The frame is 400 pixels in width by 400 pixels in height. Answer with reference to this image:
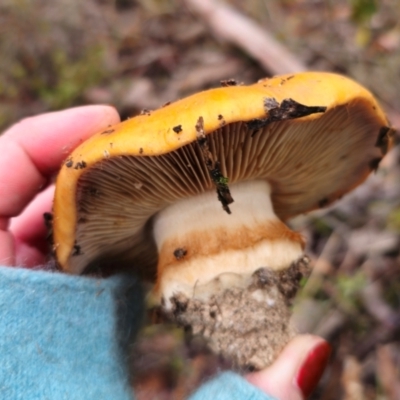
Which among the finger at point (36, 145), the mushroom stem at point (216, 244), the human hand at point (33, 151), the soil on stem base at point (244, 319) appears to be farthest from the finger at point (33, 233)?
the soil on stem base at point (244, 319)

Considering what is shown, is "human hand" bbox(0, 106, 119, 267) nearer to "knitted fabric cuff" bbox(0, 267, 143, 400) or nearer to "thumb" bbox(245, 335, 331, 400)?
"knitted fabric cuff" bbox(0, 267, 143, 400)

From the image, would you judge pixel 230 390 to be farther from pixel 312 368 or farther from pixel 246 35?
pixel 246 35

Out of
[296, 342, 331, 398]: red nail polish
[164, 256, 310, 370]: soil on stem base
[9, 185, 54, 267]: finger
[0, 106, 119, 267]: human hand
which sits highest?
[0, 106, 119, 267]: human hand

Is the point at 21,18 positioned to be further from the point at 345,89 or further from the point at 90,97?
the point at 345,89

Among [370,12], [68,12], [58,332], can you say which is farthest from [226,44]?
[58,332]

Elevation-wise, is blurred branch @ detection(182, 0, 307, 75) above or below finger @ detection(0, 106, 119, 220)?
below

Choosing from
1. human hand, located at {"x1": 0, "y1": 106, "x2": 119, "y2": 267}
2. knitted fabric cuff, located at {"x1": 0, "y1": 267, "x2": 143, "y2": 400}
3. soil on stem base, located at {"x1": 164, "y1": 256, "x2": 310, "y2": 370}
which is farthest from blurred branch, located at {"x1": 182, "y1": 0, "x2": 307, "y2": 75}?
knitted fabric cuff, located at {"x1": 0, "y1": 267, "x2": 143, "y2": 400}

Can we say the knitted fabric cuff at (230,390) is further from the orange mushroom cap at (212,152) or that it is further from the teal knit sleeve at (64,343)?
the orange mushroom cap at (212,152)

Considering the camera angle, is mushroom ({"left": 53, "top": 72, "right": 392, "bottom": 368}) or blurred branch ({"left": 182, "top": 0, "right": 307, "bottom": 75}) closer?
mushroom ({"left": 53, "top": 72, "right": 392, "bottom": 368})
